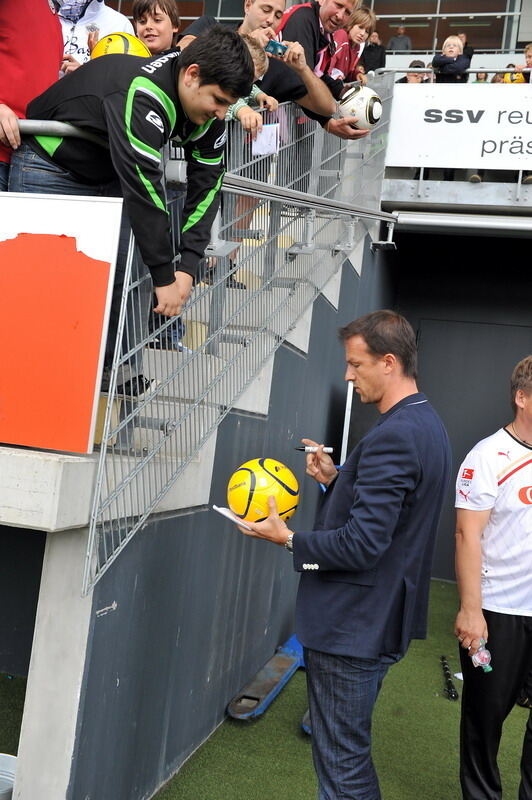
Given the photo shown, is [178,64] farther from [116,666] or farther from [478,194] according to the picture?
[478,194]

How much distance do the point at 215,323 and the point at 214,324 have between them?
0.02m

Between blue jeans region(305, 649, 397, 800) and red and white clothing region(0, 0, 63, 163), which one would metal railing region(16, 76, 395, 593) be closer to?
red and white clothing region(0, 0, 63, 163)

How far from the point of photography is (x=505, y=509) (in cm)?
318

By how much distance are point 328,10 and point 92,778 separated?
4.29 metres

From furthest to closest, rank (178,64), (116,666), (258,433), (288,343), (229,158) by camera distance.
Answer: (288,343)
(258,433)
(229,158)
(116,666)
(178,64)

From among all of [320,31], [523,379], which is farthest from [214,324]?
[320,31]

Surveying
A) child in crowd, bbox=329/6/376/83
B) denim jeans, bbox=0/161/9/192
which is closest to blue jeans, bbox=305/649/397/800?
denim jeans, bbox=0/161/9/192

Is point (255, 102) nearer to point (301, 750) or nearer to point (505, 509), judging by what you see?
point (505, 509)

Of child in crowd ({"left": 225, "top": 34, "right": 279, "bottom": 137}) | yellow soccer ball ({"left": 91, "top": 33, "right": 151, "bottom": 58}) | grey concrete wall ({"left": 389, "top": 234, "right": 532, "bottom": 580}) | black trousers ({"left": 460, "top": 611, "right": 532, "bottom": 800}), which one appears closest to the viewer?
black trousers ({"left": 460, "top": 611, "right": 532, "bottom": 800})

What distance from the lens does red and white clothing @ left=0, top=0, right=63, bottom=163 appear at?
2.91 meters

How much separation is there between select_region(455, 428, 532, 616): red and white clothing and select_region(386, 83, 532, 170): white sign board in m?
4.81

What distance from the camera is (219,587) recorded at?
4035mm

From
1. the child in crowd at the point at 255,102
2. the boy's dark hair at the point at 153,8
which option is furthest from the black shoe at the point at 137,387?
the boy's dark hair at the point at 153,8

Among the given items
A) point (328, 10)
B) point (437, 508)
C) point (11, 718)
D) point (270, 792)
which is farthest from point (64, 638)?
point (328, 10)
